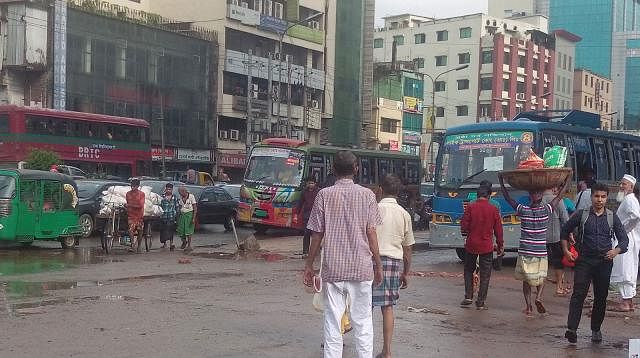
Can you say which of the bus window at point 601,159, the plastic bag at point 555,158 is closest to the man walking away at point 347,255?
the plastic bag at point 555,158

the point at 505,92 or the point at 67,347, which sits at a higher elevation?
the point at 505,92

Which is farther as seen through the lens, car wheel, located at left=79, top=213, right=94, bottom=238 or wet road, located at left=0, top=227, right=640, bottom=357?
car wheel, located at left=79, top=213, right=94, bottom=238

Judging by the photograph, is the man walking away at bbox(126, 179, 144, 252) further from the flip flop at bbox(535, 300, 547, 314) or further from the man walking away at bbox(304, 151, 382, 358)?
the man walking away at bbox(304, 151, 382, 358)

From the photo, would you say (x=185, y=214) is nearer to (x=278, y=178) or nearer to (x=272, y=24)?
(x=278, y=178)

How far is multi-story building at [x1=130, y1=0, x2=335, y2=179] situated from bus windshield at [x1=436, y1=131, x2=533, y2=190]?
122 feet

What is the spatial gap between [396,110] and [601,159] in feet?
183

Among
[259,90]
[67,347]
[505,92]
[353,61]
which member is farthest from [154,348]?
[505,92]

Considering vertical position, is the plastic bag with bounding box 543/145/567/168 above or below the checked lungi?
above

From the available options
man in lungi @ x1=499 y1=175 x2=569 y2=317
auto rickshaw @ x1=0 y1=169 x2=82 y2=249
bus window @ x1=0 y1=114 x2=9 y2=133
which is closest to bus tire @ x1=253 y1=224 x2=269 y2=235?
auto rickshaw @ x1=0 y1=169 x2=82 y2=249

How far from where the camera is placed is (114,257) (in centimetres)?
1706

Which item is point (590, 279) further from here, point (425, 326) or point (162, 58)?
point (162, 58)

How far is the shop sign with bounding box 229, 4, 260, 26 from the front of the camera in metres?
56.8

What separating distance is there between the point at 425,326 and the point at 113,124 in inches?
1340

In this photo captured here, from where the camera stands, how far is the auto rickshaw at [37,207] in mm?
16750
